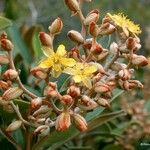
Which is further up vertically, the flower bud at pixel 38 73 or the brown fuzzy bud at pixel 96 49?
the flower bud at pixel 38 73

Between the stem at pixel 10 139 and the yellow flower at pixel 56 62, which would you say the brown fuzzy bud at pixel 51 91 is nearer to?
the yellow flower at pixel 56 62

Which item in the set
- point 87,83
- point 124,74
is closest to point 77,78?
point 87,83

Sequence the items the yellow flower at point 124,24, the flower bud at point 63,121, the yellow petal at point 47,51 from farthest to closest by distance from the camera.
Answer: the yellow flower at point 124,24 → the yellow petal at point 47,51 → the flower bud at point 63,121

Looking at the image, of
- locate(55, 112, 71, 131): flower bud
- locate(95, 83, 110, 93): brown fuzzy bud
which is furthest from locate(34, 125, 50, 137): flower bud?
locate(95, 83, 110, 93): brown fuzzy bud

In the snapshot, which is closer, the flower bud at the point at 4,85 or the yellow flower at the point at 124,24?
the flower bud at the point at 4,85

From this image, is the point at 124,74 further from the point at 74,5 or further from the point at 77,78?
the point at 74,5

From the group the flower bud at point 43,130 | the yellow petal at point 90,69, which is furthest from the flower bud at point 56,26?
the flower bud at point 43,130
